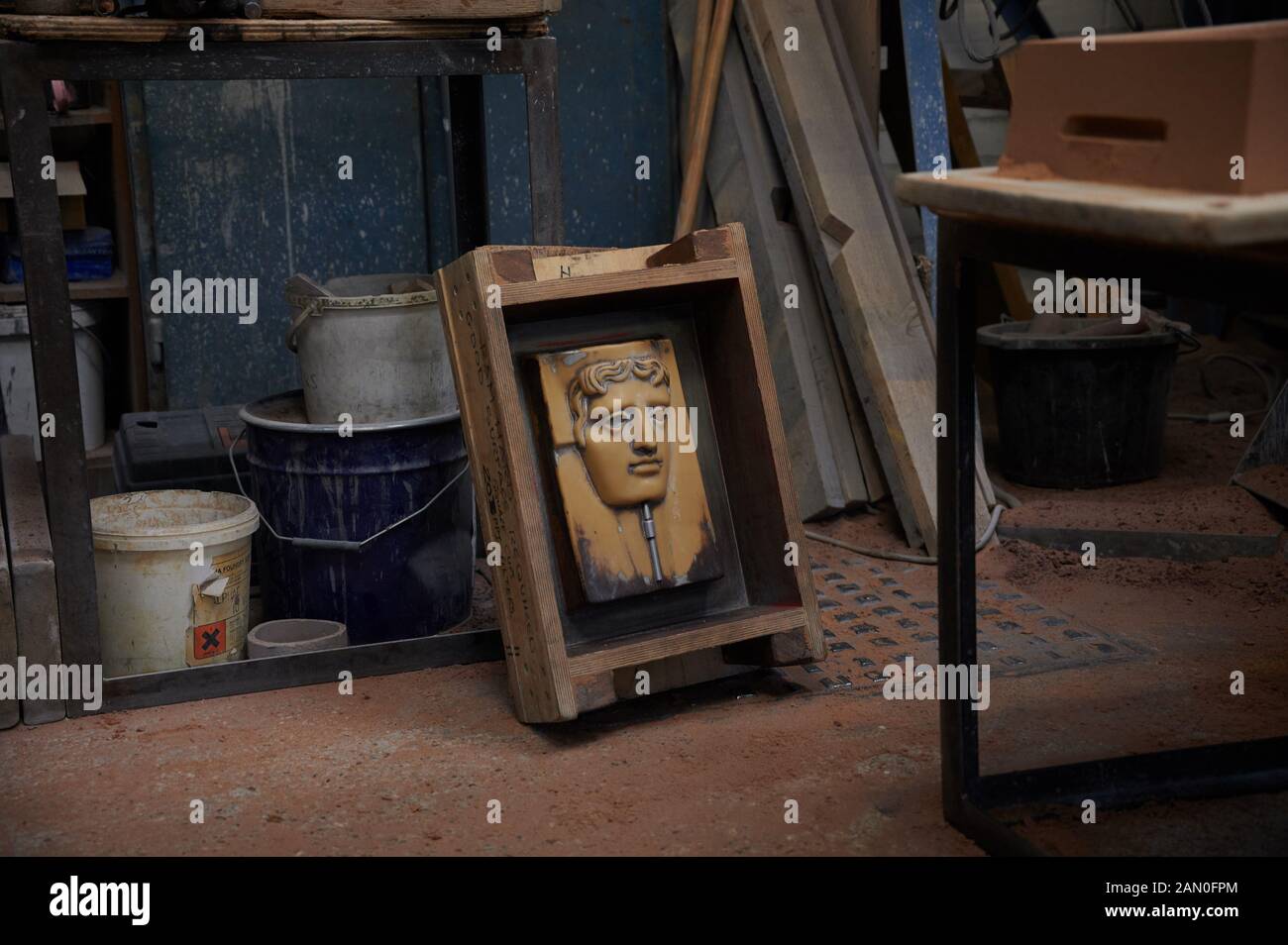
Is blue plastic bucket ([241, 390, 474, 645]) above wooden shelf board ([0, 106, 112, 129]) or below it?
below

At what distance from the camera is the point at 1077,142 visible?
1.95 meters

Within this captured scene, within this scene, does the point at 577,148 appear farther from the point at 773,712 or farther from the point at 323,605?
the point at 773,712

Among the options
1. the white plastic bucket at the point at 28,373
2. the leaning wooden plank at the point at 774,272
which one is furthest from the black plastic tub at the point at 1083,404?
the white plastic bucket at the point at 28,373

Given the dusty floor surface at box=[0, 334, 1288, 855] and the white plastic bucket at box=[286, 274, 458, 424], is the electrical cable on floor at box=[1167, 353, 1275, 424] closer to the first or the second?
the dusty floor surface at box=[0, 334, 1288, 855]

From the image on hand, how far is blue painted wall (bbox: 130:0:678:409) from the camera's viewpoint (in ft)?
15.5

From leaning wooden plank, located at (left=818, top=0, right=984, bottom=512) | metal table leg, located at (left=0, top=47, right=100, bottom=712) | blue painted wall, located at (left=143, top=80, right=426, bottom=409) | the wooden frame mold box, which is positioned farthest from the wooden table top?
blue painted wall, located at (left=143, top=80, right=426, bottom=409)

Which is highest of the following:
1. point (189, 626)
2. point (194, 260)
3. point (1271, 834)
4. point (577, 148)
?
point (577, 148)

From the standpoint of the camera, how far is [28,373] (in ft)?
15.8

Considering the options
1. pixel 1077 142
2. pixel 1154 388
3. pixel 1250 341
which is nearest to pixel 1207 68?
pixel 1077 142

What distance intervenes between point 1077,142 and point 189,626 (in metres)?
2.36

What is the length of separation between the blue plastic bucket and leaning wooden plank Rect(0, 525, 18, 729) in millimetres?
702

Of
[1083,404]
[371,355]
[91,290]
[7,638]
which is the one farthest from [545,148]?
[91,290]

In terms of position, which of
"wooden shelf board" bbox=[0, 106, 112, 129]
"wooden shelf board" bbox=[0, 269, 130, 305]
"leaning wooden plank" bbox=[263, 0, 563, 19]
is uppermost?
"leaning wooden plank" bbox=[263, 0, 563, 19]

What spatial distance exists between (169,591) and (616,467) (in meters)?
1.14
